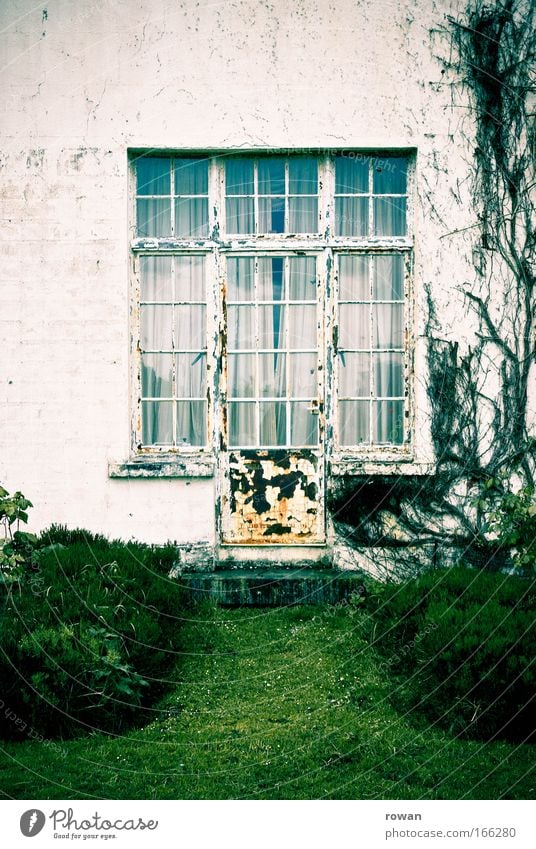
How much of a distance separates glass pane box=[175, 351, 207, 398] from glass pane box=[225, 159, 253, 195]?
133cm

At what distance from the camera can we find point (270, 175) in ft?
22.7

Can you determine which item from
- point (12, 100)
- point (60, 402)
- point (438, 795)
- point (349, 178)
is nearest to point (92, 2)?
point (12, 100)

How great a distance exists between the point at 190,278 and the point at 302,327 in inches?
38.7

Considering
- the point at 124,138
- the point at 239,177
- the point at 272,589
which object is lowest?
the point at 272,589

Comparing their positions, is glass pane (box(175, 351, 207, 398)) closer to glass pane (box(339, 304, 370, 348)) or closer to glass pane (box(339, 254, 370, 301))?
glass pane (box(339, 304, 370, 348))

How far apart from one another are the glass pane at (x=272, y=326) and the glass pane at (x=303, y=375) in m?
0.17

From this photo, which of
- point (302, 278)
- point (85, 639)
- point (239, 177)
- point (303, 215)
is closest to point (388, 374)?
point (302, 278)

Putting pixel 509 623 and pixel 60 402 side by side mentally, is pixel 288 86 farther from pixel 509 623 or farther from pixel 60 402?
pixel 509 623

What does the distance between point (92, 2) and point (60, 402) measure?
3.10 meters

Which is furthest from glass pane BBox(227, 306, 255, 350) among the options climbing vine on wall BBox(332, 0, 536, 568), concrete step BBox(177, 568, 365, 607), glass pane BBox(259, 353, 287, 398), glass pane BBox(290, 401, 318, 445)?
concrete step BBox(177, 568, 365, 607)

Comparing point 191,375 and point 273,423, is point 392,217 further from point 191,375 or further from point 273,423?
point 191,375

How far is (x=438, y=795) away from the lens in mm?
3635

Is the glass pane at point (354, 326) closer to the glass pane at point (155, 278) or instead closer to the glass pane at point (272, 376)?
the glass pane at point (272, 376)

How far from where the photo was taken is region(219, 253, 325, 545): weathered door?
22.7 feet
